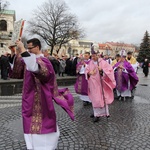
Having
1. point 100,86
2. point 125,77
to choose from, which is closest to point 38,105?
point 100,86

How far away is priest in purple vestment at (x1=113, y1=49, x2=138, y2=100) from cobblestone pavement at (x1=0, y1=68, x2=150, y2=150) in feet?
5.37

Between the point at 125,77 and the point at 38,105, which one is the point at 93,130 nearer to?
the point at 38,105

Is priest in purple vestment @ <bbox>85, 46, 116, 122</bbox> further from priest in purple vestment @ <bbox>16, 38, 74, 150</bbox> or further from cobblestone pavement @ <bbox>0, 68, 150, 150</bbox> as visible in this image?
priest in purple vestment @ <bbox>16, 38, 74, 150</bbox>

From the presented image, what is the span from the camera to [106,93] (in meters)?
6.54

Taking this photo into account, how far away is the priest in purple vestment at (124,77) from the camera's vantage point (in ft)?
32.0

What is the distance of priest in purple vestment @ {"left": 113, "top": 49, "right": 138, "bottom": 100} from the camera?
9.74 metres

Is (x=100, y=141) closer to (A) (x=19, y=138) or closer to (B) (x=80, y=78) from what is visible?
(A) (x=19, y=138)

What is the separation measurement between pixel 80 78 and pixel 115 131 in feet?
11.4

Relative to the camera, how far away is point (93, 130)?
561 centimetres

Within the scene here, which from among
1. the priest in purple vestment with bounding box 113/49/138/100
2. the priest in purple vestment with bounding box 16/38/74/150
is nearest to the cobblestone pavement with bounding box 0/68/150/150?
the priest in purple vestment with bounding box 16/38/74/150

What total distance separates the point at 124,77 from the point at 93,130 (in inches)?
179

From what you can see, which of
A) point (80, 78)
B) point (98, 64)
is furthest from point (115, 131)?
point (80, 78)

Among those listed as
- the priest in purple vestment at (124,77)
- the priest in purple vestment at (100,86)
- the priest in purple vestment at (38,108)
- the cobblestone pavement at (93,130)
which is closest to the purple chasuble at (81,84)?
the cobblestone pavement at (93,130)

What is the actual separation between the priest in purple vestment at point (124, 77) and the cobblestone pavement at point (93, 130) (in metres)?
1.64
